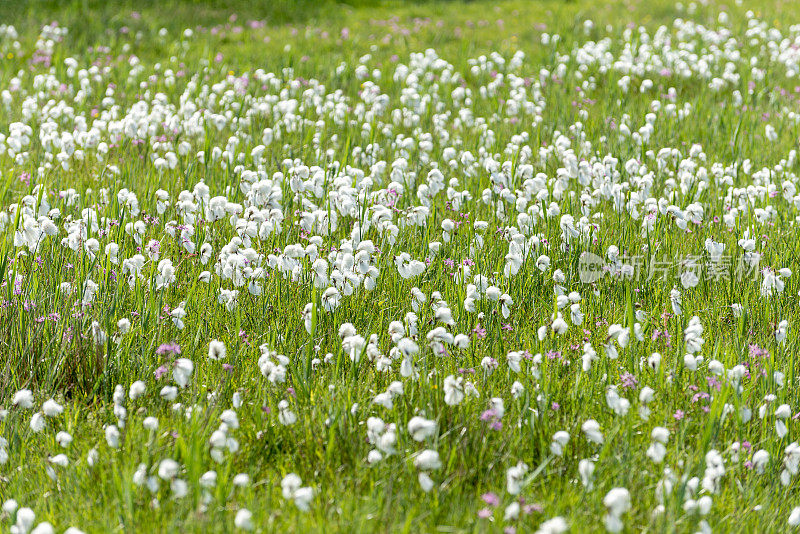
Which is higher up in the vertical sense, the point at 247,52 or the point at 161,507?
the point at 247,52

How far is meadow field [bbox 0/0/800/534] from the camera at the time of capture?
271cm

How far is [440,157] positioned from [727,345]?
→ 3.63 meters

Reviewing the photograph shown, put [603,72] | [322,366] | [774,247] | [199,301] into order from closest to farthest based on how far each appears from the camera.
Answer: [322,366]
[199,301]
[774,247]
[603,72]

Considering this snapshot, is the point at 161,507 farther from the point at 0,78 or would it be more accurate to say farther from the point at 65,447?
the point at 0,78

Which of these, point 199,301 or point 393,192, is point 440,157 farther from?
point 199,301

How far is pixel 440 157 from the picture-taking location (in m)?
6.86

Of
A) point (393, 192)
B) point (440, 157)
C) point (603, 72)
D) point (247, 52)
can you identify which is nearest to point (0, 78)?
point (247, 52)

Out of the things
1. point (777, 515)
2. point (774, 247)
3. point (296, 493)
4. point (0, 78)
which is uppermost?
point (0, 78)

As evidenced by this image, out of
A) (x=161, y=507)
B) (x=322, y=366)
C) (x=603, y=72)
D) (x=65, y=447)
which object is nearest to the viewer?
(x=161, y=507)

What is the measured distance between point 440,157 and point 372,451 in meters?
4.42

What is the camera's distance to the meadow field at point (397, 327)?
271 cm

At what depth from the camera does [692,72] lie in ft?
32.9

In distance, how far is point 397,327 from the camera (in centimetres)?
→ 321

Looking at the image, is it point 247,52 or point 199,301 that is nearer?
point 199,301
